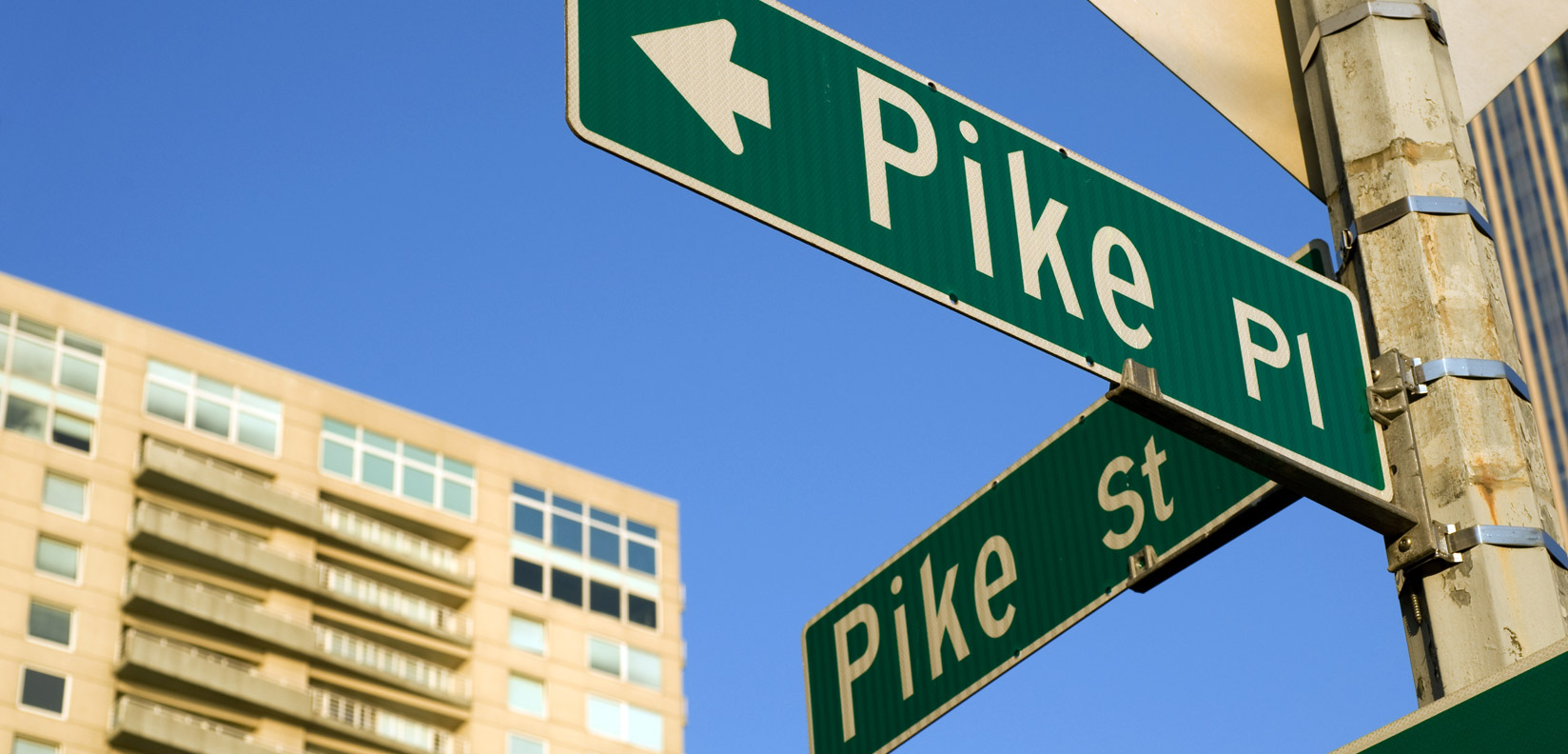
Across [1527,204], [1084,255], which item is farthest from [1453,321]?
[1527,204]

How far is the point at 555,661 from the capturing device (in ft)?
182

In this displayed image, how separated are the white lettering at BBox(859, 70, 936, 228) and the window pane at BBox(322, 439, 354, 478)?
51.8m

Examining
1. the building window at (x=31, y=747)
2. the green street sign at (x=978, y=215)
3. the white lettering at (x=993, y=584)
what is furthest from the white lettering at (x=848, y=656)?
the building window at (x=31, y=747)

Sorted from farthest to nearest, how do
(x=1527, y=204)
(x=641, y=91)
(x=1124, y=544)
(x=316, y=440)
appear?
(x=1527, y=204) < (x=316, y=440) < (x=1124, y=544) < (x=641, y=91)

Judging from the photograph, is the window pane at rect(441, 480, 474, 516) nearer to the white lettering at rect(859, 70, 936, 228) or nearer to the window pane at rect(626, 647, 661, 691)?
the window pane at rect(626, 647, 661, 691)

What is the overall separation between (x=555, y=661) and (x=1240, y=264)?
2080 inches

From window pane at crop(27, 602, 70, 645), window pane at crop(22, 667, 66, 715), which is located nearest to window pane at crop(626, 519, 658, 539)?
window pane at crop(27, 602, 70, 645)

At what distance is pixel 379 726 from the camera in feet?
171

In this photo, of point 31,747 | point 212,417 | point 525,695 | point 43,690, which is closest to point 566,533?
point 525,695

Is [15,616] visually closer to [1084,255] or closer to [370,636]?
[370,636]

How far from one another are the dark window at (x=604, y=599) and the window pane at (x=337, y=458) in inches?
319

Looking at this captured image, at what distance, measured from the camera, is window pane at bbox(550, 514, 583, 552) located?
57500 mm

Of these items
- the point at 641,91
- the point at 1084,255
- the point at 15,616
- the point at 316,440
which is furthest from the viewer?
the point at 316,440

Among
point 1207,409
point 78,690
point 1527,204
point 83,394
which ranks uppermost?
point 1527,204
